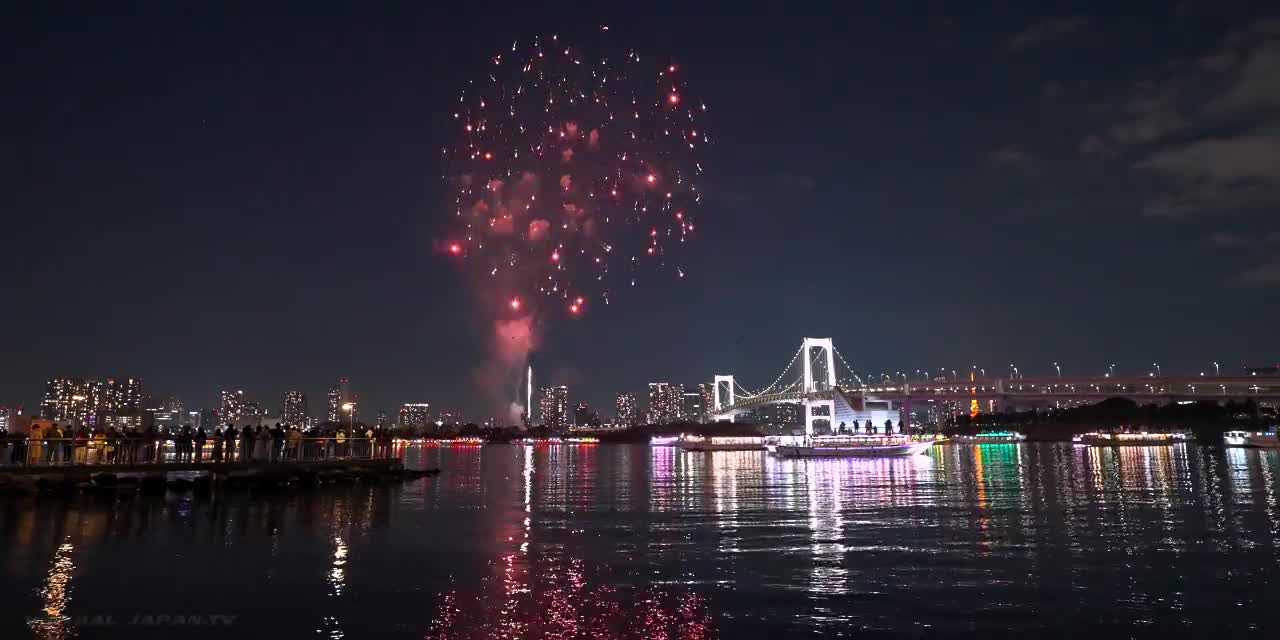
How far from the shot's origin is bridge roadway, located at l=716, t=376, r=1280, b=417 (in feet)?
401

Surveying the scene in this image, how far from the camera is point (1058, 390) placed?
136 m

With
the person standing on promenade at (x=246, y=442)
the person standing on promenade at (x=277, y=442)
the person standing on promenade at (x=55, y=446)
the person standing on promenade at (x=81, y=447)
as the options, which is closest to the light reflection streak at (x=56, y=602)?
the person standing on promenade at (x=81, y=447)

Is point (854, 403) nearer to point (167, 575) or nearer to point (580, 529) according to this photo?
point (580, 529)

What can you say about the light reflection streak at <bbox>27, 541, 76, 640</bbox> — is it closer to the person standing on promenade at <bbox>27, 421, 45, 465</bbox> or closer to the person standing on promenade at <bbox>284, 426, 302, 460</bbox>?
the person standing on promenade at <bbox>27, 421, 45, 465</bbox>

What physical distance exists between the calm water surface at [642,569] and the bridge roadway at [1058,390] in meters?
106

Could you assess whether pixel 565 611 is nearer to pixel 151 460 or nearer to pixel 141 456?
pixel 151 460

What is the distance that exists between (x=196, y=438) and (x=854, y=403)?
103557 mm

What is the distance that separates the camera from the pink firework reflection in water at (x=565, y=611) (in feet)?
34.5

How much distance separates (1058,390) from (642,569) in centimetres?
13737

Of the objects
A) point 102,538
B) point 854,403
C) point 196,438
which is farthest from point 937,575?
point 854,403

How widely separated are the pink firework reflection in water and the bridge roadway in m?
117

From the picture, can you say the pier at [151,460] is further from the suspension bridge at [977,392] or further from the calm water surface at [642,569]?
the suspension bridge at [977,392]

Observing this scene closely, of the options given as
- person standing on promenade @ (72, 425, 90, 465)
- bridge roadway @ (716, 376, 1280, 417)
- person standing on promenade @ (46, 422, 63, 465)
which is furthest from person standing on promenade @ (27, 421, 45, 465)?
bridge roadway @ (716, 376, 1280, 417)

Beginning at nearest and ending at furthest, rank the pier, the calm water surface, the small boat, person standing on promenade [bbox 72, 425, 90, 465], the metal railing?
the calm water surface, the pier, the metal railing, person standing on promenade [bbox 72, 425, 90, 465], the small boat
